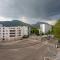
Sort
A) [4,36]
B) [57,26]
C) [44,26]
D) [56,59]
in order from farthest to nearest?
[44,26] → [4,36] → [57,26] → [56,59]

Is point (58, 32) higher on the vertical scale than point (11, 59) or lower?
higher

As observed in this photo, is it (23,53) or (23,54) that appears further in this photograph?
(23,53)

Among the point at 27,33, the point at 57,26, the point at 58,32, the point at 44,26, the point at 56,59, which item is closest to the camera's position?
the point at 56,59

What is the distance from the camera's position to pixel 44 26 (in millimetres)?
A: 76625

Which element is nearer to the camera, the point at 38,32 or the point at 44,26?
the point at 38,32

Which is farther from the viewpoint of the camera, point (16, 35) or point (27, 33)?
point (27, 33)

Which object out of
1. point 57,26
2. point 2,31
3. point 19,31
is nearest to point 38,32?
point 19,31

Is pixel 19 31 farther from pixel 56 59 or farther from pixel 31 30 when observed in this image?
pixel 56 59

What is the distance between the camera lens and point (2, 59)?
37.4 ft

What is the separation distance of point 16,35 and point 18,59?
40611mm

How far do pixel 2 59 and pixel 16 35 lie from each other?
4045cm

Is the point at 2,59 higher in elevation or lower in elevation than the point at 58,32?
lower

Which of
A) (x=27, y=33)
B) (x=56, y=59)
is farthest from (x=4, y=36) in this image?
(x=56, y=59)

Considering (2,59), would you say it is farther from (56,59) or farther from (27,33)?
(27,33)
